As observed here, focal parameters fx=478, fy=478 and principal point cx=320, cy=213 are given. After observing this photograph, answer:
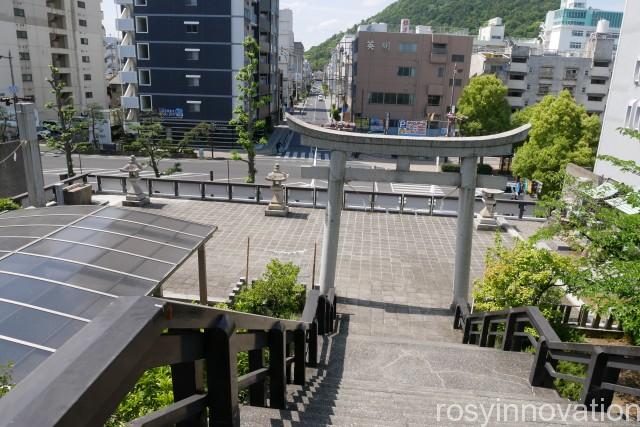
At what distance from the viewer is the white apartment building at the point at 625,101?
65.9 feet

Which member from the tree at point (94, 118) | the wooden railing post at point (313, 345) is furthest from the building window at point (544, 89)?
the wooden railing post at point (313, 345)

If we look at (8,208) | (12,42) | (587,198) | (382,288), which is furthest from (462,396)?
(12,42)

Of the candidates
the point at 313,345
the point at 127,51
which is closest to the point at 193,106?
the point at 127,51

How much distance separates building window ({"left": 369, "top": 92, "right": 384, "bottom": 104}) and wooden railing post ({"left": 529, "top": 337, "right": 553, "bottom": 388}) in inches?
1822

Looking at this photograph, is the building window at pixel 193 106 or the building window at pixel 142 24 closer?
the building window at pixel 142 24

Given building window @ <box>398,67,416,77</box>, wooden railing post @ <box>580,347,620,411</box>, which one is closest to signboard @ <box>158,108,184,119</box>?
building window @ <box>398,67,416,77</box>

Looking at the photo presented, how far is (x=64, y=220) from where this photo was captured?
9.95m

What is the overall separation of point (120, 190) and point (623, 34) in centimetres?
2427

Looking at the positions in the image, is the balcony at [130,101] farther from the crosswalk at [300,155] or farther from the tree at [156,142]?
the crosswalk at [300,155]

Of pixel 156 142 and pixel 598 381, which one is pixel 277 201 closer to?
pixel 598 381

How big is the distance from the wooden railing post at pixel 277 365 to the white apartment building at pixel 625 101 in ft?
64.4

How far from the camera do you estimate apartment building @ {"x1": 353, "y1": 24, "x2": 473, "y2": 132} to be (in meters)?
→ 48.7

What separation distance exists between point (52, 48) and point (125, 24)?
33.5 ft

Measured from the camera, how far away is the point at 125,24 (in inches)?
1656
